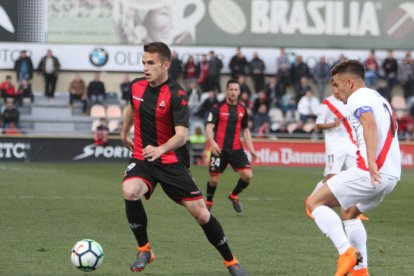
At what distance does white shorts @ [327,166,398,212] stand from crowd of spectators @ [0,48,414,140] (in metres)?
24.3

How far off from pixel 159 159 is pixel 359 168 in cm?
188

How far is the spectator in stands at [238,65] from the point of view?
35469 mm

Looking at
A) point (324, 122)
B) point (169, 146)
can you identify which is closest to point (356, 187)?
point (169, 146)

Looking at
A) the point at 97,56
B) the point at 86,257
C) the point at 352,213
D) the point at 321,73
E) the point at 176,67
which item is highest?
the point at 97,56

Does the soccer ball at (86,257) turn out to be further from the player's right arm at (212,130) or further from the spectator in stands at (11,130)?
the spectator in stands at (11,130)

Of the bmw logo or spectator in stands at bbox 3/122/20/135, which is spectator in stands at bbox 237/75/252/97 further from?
spectator in stands at bbox 3/122/20/135

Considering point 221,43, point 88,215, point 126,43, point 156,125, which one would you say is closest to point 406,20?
point 221,43

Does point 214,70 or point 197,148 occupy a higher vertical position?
point 214,70

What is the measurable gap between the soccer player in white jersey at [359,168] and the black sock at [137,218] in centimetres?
160

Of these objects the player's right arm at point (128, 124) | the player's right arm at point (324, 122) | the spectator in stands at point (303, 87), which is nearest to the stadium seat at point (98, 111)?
the spectator in stands at point (303, 87)

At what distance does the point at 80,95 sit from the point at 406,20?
1365cm

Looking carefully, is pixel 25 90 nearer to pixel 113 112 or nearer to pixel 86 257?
pixel 113 112

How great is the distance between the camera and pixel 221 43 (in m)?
37.9

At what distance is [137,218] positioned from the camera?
9.11 meters
